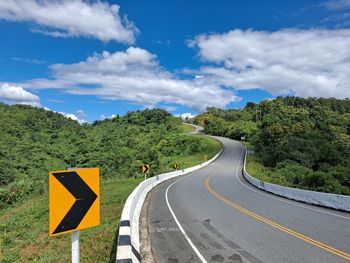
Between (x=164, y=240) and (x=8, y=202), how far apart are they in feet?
61.8

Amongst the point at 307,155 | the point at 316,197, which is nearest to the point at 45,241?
the point at 316,197

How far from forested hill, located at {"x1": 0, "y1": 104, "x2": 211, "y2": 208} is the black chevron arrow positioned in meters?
23.9

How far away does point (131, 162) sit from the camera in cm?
6950

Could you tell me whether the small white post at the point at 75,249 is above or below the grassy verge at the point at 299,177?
above

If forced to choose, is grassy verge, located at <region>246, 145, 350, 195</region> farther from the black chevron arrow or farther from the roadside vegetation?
the black chevron arrow

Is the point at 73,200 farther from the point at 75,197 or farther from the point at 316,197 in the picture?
the point at 316,197

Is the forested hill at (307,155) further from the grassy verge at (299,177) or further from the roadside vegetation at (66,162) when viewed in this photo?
the roadside vegetation at (66,162)

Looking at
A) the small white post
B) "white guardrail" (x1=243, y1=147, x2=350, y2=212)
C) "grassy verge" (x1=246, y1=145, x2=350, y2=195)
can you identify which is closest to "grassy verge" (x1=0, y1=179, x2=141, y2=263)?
the small white post

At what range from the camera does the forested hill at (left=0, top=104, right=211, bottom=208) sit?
194 feet

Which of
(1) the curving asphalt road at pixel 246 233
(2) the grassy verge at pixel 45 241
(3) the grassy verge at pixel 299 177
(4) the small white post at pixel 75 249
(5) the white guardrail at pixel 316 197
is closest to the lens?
(4) the small white post at pixel 75 249

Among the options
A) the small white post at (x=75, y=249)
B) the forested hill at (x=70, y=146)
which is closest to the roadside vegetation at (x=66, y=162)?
the forested hill at (x=70, y=146)

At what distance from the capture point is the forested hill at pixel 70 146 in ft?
194

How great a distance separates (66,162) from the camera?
254 feet

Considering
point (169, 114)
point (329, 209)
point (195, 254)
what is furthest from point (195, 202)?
point (169, 114)
